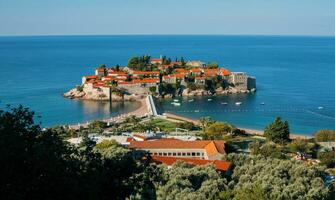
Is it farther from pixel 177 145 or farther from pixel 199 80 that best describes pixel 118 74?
pixel 177 145

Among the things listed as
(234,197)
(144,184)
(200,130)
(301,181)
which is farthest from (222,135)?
(144,184)

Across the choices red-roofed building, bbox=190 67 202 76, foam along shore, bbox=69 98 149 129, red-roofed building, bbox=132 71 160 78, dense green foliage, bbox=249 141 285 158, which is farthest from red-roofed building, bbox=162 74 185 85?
dense green foliage, bbox=249 141 285 158

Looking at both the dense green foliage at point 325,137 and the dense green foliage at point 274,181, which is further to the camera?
the dense green foliage at point 325,137

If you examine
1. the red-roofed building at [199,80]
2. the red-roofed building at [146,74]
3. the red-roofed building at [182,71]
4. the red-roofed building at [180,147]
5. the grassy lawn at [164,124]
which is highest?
the red-roofed building at [182,71]

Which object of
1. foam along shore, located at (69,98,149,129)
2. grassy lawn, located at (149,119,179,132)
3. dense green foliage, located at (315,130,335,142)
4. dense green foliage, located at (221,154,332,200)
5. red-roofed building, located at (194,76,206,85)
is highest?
red-roofed building, located at (194,76,206,85)

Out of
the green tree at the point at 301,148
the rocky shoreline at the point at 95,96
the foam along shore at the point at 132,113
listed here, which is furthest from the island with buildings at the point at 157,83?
the green tree at the point at 301,148

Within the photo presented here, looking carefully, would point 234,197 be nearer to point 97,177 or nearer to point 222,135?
point 97,177

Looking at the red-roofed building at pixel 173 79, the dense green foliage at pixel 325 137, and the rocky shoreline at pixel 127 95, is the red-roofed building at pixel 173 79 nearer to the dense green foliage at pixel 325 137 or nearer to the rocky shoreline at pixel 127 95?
the rocky shoreline at pixel 127 95

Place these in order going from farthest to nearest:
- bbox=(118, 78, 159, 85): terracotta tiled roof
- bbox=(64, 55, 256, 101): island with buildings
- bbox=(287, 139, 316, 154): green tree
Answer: bbox=(118, 78, 159, 85): terracotta tiled roof, bbox=(64, 55, 256, 101): island with buildings, bbox=(287, 139, 316, 154): green tree

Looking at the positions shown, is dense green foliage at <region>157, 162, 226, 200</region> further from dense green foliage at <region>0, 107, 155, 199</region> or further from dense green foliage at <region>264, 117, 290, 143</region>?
dense green foliage at <region>264, 117, 290, 143</region>
